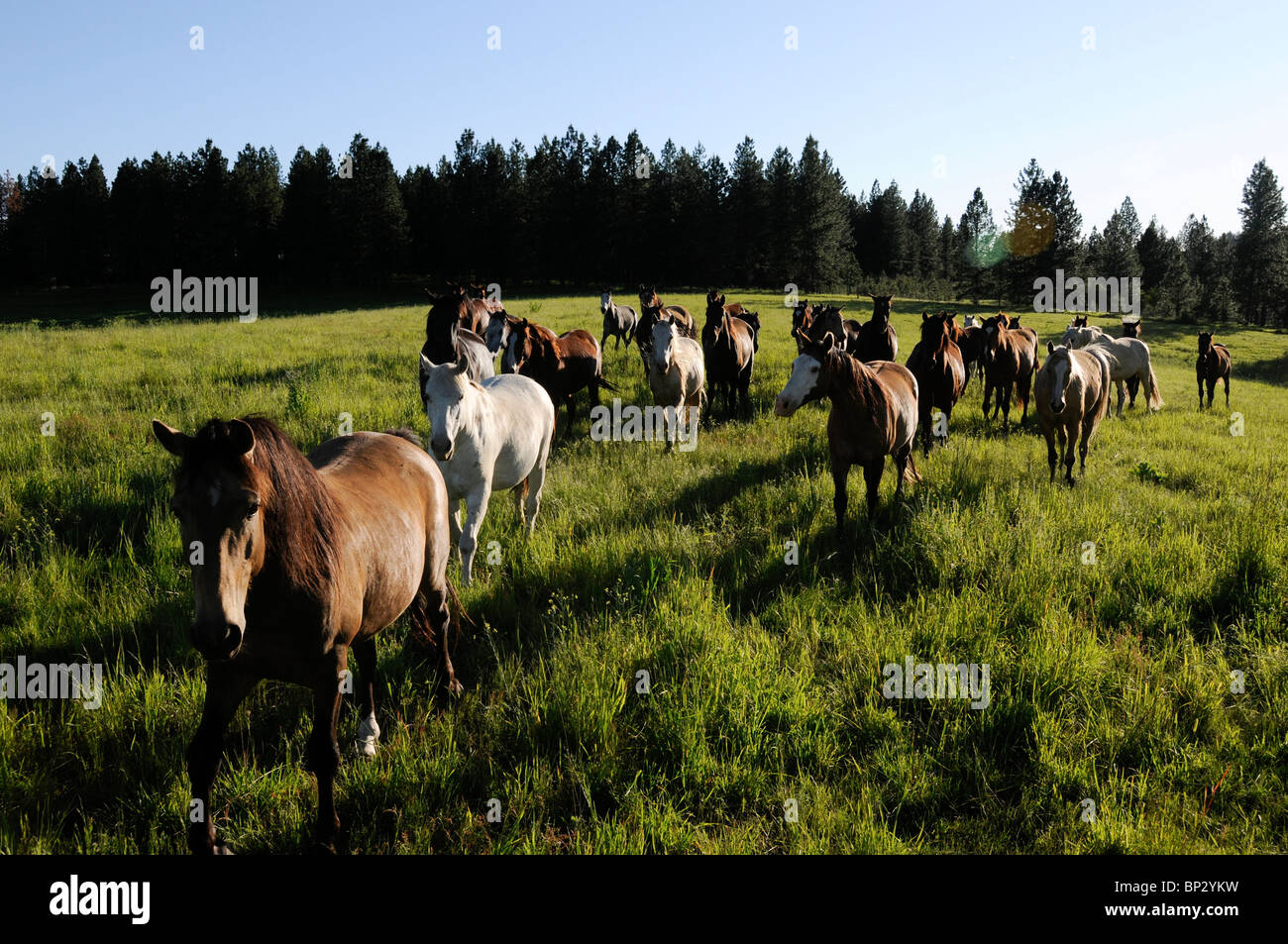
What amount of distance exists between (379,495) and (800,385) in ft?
15.2

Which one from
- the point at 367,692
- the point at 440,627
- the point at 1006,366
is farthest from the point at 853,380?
the point at 1006,366

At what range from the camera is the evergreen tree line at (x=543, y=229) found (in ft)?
194

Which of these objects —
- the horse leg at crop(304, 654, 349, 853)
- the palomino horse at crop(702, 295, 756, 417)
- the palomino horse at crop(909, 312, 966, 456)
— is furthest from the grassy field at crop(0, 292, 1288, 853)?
the palomino horse at crop(702, 295, 756, 417)

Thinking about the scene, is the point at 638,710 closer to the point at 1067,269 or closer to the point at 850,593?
the point at 850,593

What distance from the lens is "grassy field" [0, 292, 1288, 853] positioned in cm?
311

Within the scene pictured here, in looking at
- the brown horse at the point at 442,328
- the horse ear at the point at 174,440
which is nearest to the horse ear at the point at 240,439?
the horse ear at the point at 174,440

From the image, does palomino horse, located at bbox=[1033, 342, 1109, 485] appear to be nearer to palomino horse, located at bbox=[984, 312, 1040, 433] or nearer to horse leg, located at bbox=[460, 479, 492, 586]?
palomino horse, located at bbox=[984, 312, 1040, 433]

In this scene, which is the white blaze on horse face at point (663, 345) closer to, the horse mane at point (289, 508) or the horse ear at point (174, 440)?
the horse mane at point (289, 508)

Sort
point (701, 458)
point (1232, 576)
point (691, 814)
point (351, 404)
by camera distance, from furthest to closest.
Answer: point (351, 404) → point (701, 458) → point (1232, 576) → point (691, 814)

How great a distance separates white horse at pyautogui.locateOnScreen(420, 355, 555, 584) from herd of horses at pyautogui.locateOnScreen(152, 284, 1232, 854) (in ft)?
0.06

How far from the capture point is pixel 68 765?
3.35 metres

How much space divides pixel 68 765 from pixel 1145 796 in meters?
5.69
